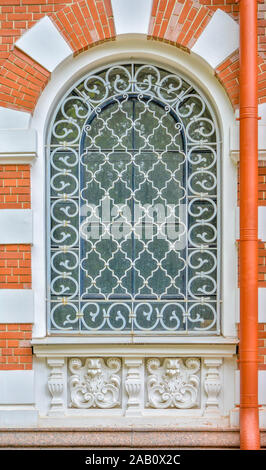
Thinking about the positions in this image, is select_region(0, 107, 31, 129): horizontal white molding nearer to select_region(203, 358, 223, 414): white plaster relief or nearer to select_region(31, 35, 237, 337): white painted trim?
select_region(31, 35, 237, 337): white painted trim

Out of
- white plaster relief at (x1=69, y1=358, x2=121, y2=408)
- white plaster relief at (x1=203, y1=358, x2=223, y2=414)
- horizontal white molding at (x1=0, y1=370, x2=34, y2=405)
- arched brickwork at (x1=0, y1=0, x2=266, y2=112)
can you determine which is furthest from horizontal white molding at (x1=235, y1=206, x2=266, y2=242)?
horizontal white molding at (x1=0, y1=370, x2=34, y2=405)

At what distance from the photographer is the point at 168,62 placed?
4.25 meters

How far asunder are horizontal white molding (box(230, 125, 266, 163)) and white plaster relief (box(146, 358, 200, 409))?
5.77 feet

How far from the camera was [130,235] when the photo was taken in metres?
4.28

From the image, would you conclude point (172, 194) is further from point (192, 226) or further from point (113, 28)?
point (113, 28)

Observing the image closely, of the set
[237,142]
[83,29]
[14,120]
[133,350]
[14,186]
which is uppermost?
[83,29]

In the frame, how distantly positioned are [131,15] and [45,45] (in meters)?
0.75

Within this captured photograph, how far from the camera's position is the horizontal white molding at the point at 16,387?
4.13 meters

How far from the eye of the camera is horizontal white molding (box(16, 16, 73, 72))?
4.12m

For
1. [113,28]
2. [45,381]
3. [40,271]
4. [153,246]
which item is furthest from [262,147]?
[45,381]

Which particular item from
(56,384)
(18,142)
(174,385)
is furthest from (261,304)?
(18,142)

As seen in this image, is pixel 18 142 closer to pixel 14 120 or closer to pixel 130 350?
pixel 14 120

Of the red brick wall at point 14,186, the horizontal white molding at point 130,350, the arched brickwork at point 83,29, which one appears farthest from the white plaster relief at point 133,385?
the arched brickwork at point 83,29

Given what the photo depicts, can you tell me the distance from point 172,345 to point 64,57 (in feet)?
8.36
